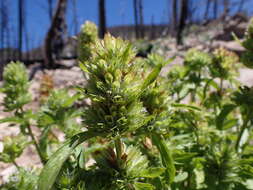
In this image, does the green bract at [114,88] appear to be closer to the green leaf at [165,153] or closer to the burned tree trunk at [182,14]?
the green leaf at [165,153]

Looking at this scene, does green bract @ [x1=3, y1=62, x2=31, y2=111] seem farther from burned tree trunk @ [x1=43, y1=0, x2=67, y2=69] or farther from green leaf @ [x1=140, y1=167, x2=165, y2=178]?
burned tree trunk @ [x1=43, y1=0, x2=67, y2=69]

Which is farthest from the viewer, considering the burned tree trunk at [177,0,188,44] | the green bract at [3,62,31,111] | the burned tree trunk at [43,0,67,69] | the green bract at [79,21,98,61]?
the burned tree trunk at [177,0,188,44]

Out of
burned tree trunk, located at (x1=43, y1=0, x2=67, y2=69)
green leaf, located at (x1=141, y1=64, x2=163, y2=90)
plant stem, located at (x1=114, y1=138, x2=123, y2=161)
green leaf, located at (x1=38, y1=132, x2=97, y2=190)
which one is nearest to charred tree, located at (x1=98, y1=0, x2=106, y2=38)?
burned tree trunk, located at (x1=43, y1=0, x2=67, y2=69)

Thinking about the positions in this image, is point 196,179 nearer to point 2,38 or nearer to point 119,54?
point 119,54

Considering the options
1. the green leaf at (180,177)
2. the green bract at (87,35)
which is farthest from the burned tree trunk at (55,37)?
the green leaf at (180,177)

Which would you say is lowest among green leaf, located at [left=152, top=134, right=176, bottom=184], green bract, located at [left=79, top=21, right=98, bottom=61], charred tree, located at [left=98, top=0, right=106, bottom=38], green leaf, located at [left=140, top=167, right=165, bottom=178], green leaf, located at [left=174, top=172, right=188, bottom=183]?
green leaf, located at [left=174, top=172, right=188, bottom=183]
